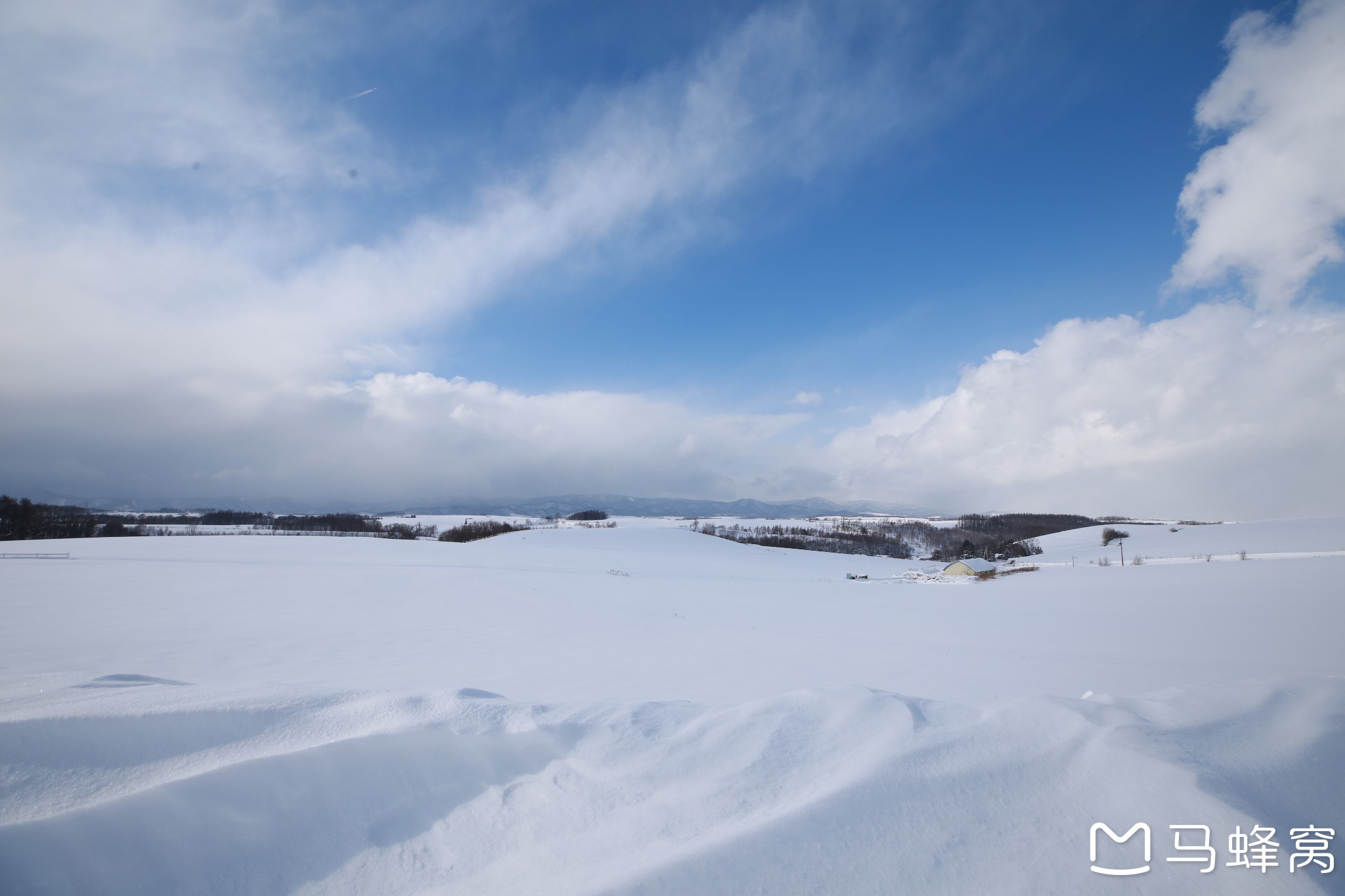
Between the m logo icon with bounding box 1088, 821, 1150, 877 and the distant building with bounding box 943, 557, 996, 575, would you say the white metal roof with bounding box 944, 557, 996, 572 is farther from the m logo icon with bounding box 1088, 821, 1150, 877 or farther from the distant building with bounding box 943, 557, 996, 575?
the m logo icon with bounding box 1088, 821, 1150, 877

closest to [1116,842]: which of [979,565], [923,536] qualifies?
[979,565]

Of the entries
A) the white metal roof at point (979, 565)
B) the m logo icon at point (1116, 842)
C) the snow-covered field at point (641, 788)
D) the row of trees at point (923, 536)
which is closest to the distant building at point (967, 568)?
the white metal roof at point (979, 565)

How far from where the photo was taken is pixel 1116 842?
1567 millimetres

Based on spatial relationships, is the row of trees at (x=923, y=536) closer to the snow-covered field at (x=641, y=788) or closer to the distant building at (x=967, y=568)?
the distant building at (x=967, y=568)

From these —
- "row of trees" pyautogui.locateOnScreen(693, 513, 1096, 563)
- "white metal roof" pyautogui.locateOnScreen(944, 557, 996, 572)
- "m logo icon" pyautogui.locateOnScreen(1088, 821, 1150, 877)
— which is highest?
"m logo icon" pyautogui.locateOnScreen(1088, 821, 1150, 877)

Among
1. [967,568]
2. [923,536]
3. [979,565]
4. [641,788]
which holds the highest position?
[641,788]

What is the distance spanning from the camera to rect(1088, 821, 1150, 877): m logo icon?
4.87 feet

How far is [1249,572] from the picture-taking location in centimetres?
1595

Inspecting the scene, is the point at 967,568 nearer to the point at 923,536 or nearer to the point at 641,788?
the point at 641,788

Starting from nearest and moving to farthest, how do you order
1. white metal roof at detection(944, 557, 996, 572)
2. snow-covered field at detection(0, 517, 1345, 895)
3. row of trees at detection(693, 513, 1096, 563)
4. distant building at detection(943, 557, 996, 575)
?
1. snow-covered field at detection(0, 517, 1345, 895)
2. distant building at detection(943, 557, 996, 575)
3. white metal roof at detection(944, 557, 996, 572)
4. row of trees at detection(693, 513, 1096, 563)

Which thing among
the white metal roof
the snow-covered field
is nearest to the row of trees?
the white metal roof

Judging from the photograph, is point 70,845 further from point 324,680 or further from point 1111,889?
point 324,680

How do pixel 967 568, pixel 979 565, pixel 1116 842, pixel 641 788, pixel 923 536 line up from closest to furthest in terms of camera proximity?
pixel 1116 842 < pixel 641 788 < pixel 967 568 < pixel 979 565 < pixel 923 536

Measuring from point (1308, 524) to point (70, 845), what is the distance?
52.4 metres
